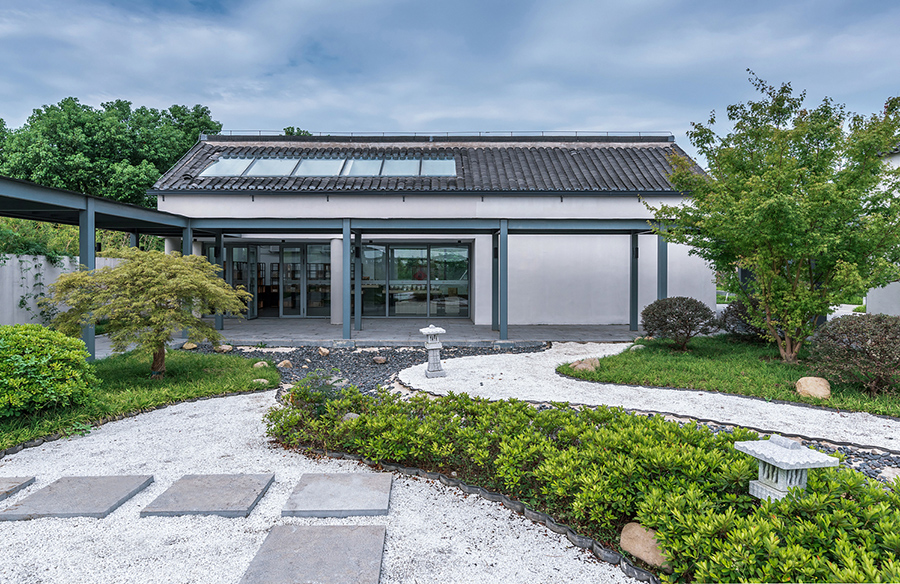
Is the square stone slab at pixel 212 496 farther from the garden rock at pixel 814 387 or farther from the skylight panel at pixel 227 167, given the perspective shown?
the skylight panel at pixel 227 167

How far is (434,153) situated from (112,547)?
49.6 feet

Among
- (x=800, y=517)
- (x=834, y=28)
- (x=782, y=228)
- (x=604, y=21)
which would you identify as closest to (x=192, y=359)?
(x=800, y=517)

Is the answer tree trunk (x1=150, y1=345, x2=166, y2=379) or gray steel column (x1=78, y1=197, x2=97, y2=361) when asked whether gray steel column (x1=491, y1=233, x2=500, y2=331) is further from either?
gray steel column (x1=78, y1=197, x2=97, y2=361)

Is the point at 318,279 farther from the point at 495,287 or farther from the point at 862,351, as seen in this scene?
the point at 862,351

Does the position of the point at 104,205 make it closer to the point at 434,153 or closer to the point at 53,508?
the point at 53,508

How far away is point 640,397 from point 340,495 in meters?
4.56

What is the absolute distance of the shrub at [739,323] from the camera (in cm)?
964

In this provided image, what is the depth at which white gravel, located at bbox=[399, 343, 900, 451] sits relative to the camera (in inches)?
197

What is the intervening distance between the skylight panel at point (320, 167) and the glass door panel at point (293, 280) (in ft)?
8.93

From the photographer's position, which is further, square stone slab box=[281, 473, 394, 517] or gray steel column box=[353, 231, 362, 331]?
gray steel column box=[353, 231, 362, 331]

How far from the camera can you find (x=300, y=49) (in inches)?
728

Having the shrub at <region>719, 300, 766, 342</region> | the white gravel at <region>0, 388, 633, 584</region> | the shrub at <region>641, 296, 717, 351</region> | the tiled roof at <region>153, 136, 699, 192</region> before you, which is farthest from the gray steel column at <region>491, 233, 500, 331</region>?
the white gravel at <region>0, 388, 633, 584</region>

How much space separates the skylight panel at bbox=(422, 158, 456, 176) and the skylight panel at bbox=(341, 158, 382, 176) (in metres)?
1.55

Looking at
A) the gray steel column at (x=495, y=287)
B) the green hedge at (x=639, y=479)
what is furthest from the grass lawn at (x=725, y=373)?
the gray steel column at (x=495, y=287)
